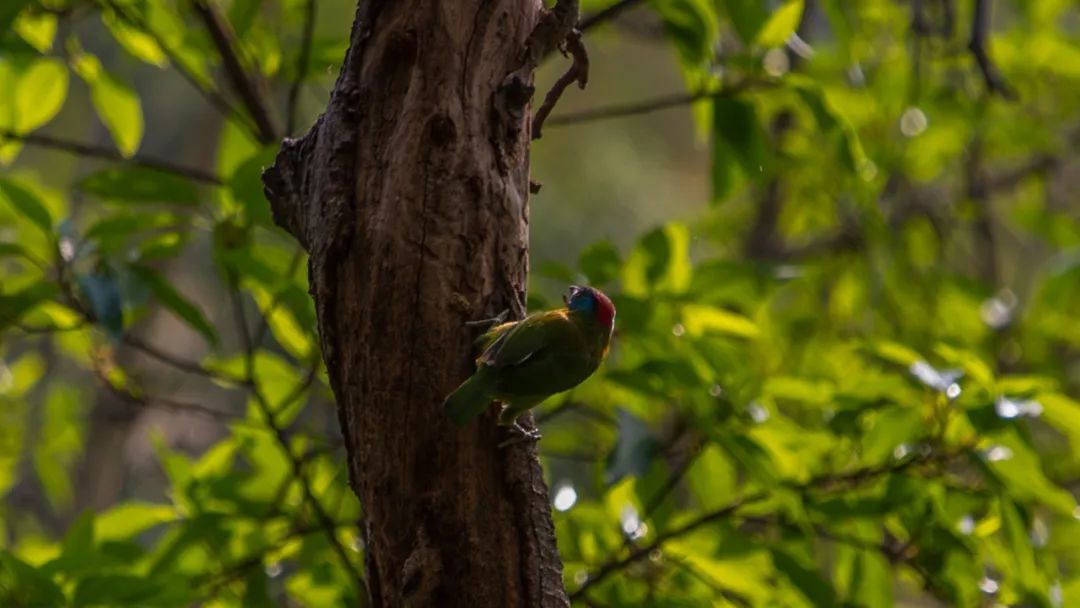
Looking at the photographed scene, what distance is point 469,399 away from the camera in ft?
3.67

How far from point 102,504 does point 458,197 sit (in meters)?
2.59

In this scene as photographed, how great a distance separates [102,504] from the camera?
3.42 meters

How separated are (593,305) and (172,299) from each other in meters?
0.78

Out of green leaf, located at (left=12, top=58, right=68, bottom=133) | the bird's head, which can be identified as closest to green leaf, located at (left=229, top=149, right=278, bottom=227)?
green leaf, located at (left=12, top=58, right=68, bottom=133)

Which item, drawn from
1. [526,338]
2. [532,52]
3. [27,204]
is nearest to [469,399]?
[526,338]

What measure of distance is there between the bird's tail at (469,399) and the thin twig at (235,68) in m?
1.04

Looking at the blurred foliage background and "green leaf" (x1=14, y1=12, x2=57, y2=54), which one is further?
"green leaf" (x1=14, y1=12, x2=57, y2=54)

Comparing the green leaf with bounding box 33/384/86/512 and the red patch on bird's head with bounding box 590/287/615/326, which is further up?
the green leaf with bounding box 33/384/86/512

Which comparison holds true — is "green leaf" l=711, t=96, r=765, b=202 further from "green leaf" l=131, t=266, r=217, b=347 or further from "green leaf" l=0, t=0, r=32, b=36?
"green leaf" l=0, t=0, r=32, b=36

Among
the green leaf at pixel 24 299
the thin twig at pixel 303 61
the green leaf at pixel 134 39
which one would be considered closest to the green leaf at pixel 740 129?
the thin twig at pixel 303 61

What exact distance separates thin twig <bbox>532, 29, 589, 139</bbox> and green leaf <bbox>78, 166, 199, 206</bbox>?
0.65 meters

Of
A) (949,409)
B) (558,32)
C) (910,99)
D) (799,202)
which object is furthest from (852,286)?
(558,32)

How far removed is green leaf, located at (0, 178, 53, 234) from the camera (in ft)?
5.57

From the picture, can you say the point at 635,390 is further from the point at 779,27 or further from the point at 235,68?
the point at 235,68
